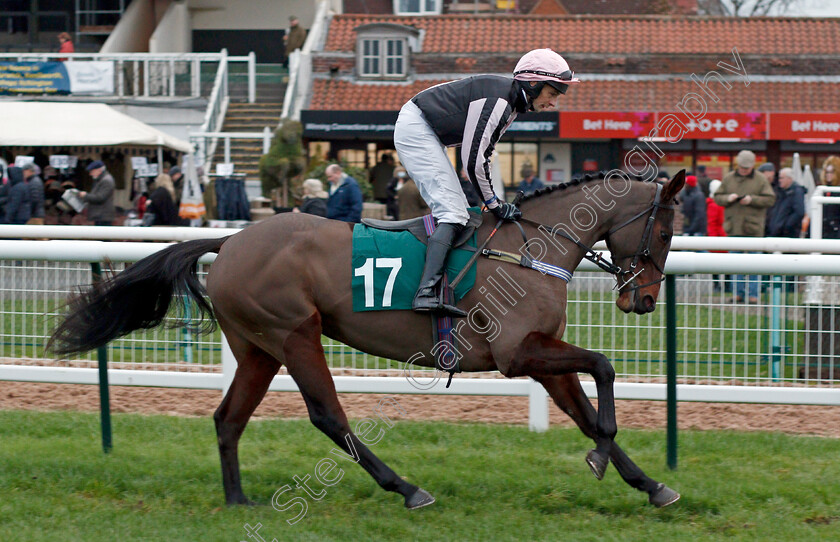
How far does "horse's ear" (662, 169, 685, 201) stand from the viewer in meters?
4.09

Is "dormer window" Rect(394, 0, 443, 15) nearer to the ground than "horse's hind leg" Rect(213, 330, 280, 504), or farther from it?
farther from it

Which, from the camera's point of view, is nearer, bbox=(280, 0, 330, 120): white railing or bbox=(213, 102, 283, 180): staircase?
bbox=(213, 102, 283, 180): staircase

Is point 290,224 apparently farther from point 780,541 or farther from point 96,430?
point 780,541

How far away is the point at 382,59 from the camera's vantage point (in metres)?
22.2

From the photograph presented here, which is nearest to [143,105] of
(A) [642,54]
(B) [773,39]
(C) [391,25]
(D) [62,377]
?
(C) [391,25]

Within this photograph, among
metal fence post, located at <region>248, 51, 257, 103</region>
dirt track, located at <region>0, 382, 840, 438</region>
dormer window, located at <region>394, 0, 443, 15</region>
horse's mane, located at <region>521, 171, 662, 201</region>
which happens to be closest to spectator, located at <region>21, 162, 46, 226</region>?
dirt track, located at <region>0, 382, 840, 438</region>

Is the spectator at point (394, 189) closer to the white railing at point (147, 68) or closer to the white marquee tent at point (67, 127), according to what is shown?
the white marquee tent at point (67, 127)

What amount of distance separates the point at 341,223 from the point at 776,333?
2229mm

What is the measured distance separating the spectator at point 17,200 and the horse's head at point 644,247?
9.83m

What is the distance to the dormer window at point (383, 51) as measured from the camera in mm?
22156

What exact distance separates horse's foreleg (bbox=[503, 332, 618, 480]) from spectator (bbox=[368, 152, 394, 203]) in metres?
14.5

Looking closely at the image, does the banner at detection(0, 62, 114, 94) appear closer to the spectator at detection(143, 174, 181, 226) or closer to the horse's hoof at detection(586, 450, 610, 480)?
the spectator at detection(143, 174, 181, 226)

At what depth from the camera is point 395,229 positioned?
14.0 ft

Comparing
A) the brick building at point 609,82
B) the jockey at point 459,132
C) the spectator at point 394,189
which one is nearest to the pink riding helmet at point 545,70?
the jockey at point 459,132
